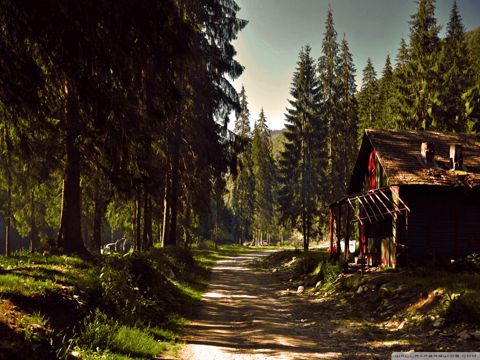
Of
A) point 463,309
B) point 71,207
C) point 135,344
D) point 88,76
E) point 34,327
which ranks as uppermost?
point 88,76

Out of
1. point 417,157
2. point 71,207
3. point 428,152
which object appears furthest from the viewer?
point 417,157

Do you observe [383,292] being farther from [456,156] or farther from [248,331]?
[456,156]

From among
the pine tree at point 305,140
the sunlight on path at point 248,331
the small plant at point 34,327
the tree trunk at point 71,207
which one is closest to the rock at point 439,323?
the sunlight on path at point 248,331

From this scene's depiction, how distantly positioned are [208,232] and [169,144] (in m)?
51.9

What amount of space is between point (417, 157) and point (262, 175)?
46.4 meters

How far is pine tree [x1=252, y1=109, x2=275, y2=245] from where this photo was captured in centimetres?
6116

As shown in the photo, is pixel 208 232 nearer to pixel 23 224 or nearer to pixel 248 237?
pixel 248 237

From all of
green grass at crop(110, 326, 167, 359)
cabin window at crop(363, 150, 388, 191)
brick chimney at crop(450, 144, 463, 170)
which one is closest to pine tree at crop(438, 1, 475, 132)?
cabin window at crop(363, 150, 388, 191)

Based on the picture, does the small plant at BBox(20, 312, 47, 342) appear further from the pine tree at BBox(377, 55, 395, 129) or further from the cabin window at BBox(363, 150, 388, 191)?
the pine tree at BBox(377, 55, 395, 129)

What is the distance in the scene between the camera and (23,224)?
31.7m

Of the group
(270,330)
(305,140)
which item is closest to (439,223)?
(270,330)

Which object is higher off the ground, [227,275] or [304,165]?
[304,165]

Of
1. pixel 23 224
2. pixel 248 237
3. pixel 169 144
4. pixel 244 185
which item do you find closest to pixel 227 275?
pixel 169 144

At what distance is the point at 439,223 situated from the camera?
16.4 meters
